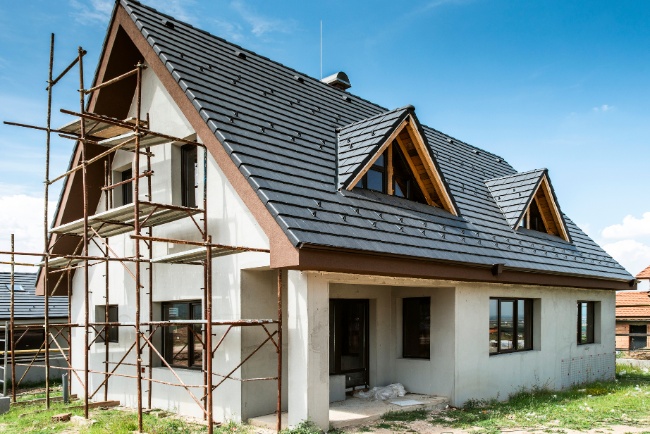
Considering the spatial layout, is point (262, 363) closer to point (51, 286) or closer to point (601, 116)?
point (51, 286)

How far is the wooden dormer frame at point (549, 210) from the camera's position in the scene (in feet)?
50.6

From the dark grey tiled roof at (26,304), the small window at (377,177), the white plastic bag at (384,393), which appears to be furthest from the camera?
the dark grey tiled roof at (26,304)

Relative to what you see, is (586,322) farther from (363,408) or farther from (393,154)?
(363,408)

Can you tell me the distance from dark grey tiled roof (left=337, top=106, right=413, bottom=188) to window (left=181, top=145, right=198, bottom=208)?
2751mm

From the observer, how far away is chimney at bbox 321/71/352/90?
17.2 m

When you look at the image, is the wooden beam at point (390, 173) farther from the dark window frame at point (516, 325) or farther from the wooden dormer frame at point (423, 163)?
the dark window frame at point (516, 325)

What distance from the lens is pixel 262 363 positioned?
925cm

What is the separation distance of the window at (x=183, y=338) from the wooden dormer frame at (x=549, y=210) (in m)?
9.23

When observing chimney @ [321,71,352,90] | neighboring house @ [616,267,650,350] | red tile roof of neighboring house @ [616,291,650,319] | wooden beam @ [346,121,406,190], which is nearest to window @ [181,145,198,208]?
wooden beam @ [346,121,406,190]

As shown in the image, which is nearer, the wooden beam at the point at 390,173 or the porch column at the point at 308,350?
the porch column at the point at 308,350

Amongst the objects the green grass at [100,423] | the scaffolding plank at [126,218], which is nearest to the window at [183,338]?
the green grass at [100,423]

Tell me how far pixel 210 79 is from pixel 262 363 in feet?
17.3

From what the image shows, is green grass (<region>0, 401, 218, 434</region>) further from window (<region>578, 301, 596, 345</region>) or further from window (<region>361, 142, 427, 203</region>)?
window (<region>578, 301, 596, 345</region>)

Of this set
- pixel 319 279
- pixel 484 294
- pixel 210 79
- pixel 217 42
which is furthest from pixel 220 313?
pixel 217 42
